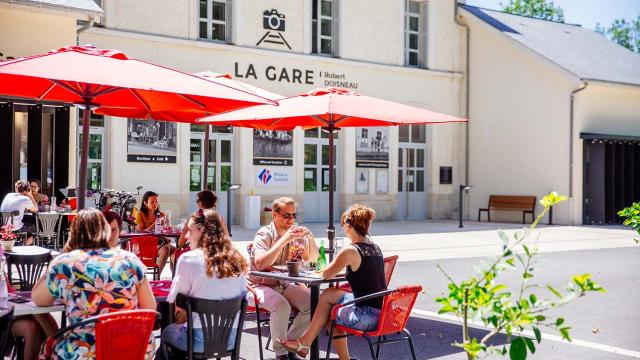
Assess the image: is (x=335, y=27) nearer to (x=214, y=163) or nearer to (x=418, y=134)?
(x=418, y=134)

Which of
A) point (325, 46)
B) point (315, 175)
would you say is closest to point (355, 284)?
point (315, 175)

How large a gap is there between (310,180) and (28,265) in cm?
1660

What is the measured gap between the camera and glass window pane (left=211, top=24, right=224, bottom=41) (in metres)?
20.8

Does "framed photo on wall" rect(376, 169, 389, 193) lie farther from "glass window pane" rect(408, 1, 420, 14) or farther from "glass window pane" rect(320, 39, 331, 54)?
"glass window pane" rect(408, 1, 420, 14)

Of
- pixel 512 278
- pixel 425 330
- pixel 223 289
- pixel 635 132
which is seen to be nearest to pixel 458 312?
pixel 223 289

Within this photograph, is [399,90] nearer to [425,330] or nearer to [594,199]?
[594,199]

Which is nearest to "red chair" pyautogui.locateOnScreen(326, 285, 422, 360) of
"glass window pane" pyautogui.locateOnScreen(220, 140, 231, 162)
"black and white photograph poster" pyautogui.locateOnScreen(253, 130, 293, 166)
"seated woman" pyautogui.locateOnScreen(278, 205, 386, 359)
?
"seated woman" pyautogui.locateOnScreen(278, 205, 386, 359)

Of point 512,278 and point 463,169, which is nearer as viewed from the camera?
point 512,278

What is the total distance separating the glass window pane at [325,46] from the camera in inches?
907

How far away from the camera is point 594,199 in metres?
24.4

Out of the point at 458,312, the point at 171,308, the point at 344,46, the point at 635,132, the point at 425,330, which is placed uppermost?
the point at 344,46

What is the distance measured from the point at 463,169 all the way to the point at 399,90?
12.4 feet

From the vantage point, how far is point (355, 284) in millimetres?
5910

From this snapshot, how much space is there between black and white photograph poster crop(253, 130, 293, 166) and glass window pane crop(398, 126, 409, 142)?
430 cm
